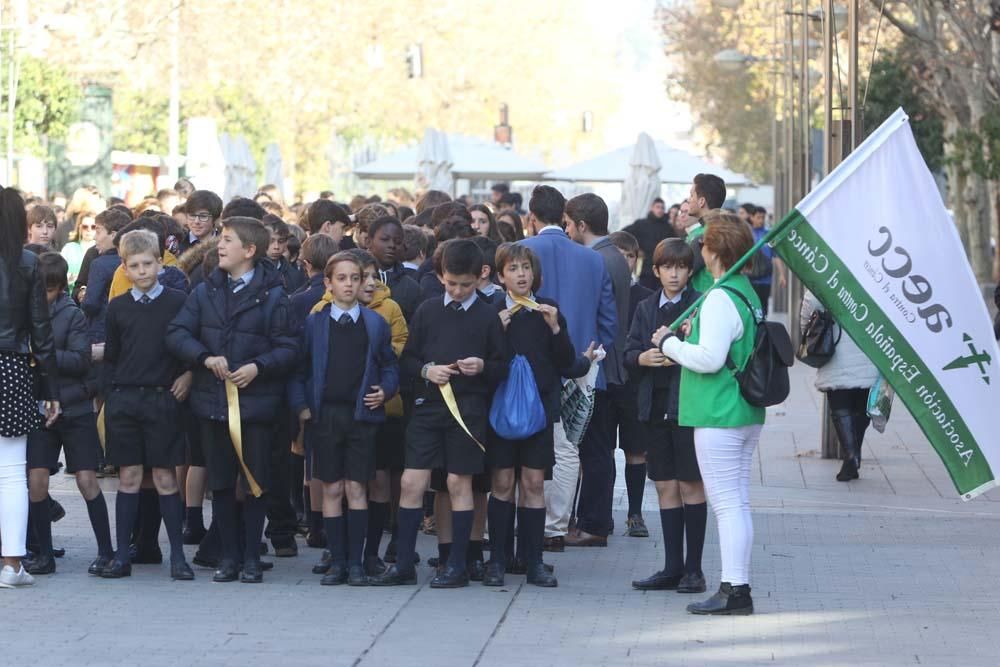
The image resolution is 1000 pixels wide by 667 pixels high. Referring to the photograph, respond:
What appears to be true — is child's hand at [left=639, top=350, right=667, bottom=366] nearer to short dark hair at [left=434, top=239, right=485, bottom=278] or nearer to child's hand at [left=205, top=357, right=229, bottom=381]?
short dark hair at [left=434, top=239, right=485, bottom=278]

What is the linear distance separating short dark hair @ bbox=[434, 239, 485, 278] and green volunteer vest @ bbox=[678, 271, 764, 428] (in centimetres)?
115

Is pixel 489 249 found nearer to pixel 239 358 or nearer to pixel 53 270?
pixel 239 358

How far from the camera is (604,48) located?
115250mm

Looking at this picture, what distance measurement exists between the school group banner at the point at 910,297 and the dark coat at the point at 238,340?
92.9 inches

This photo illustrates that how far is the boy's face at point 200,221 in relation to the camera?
37.9 feet

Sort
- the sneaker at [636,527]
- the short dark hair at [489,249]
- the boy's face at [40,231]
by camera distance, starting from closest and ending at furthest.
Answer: the short dark hair at [489,249] → the sneaker at [636,527] → the boy's face at [40,231]

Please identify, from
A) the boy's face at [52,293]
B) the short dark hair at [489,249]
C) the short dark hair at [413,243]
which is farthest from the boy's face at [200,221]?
the boy's face at [52,293]

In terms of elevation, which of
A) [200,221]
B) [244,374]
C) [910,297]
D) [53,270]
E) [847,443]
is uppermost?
[200,221]

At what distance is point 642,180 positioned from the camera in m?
29.9

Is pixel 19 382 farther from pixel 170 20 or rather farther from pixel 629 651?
pixel 170 20

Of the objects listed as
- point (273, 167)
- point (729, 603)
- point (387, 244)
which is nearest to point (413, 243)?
point (387, 244)

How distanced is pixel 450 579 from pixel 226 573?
1.08 metres

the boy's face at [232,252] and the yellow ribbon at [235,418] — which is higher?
the boy's face at [232,252]

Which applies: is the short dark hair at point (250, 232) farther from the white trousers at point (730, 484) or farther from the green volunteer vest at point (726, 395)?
the white trousers at point (730, 484)
